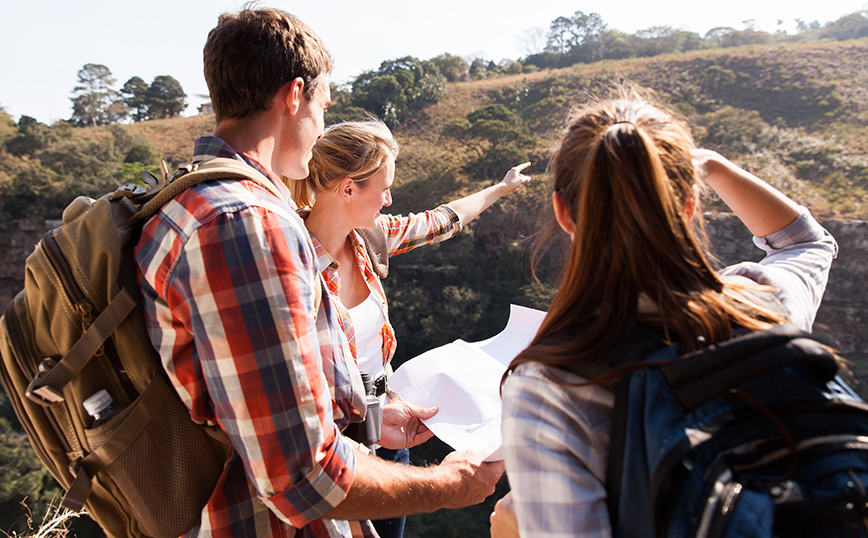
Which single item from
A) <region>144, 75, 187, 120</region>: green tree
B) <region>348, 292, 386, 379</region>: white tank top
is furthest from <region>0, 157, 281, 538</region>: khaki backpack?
<region>144, 75, 187, 120</region>: green tree

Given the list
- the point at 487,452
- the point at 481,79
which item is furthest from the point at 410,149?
the point at 487,452

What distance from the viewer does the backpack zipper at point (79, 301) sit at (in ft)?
2.63

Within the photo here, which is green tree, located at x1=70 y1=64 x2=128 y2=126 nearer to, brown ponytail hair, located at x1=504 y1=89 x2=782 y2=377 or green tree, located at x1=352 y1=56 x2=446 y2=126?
green tree, located at x1=352 y1=56 x2=446 y2=126

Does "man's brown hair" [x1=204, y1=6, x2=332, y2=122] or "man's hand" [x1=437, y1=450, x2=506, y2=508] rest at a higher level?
"man's brown hair" [x1=204, y1=6, x2=332, y2=122]

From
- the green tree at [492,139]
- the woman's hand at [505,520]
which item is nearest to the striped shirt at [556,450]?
the woman's hand at [505,520]

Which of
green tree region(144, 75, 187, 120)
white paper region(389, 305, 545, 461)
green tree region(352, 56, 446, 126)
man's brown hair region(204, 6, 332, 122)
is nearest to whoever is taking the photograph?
man's brown hair region(204, 6, 332, 122)

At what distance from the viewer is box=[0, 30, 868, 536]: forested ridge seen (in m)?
17.5

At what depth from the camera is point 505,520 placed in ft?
2.70

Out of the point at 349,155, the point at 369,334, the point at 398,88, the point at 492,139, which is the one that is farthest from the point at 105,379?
the point at 398,88

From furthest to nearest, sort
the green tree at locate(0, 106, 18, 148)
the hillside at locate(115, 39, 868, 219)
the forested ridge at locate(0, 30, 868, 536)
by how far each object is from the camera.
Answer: the green tree at locate(0, 106, 18, 148) < the hillside at locate(115, 39, 868, 219) < the forested ridge at locate(0, 30, 868, 536)

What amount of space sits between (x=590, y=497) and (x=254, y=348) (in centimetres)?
50

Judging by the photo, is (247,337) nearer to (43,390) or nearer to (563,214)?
(43,390)

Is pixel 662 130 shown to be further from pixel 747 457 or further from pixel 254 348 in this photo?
pixel 254 348

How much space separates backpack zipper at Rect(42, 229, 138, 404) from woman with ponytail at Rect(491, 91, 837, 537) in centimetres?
59
